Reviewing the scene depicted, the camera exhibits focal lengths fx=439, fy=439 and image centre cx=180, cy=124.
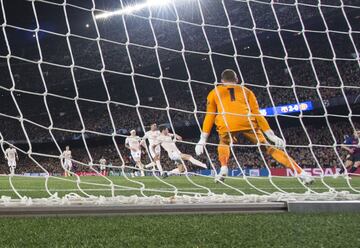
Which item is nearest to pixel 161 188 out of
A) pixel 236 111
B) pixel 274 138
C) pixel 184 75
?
pixel 236 111

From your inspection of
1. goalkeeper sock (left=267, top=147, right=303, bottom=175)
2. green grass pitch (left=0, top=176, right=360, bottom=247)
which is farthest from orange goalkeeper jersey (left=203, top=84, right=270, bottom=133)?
green grass pitch (left=0, top=176, right=360, bottom=247)

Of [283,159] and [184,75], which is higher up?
[184,75]

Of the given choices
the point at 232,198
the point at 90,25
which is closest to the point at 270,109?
the point at 90,25

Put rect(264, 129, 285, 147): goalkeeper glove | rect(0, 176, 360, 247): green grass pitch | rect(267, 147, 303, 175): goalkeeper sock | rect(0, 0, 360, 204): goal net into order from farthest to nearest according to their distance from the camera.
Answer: rect(0, 0, 360, 204): goal net
rect(267, 147, 303, 175): goalkeeper sock
rect(264, 129, 285, 147): goalkeeper glove
rect(0, 176, 360, 247): green grass pitch

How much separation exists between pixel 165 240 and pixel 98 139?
23718 millimetres

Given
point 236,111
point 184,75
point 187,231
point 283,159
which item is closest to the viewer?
point 187,231

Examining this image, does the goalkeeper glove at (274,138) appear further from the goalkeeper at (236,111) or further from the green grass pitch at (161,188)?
the green grass pitch at (161,188)

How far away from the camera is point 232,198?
2.64m

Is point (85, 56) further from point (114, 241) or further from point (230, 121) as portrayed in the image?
point (114, 241)

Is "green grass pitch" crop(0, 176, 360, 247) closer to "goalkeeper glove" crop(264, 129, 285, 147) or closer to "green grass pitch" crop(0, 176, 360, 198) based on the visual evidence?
"green grass pitch" crop(0, 176, 360, 198)

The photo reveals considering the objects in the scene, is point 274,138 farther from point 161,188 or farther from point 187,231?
point 187,231

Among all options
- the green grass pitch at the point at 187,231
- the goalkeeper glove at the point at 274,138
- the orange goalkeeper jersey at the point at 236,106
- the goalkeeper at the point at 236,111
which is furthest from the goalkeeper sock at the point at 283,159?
the green grass pitch at the point at 187,231

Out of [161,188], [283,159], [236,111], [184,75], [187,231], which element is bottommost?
[187,231]

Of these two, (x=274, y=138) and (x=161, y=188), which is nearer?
(x=274, y=138)
